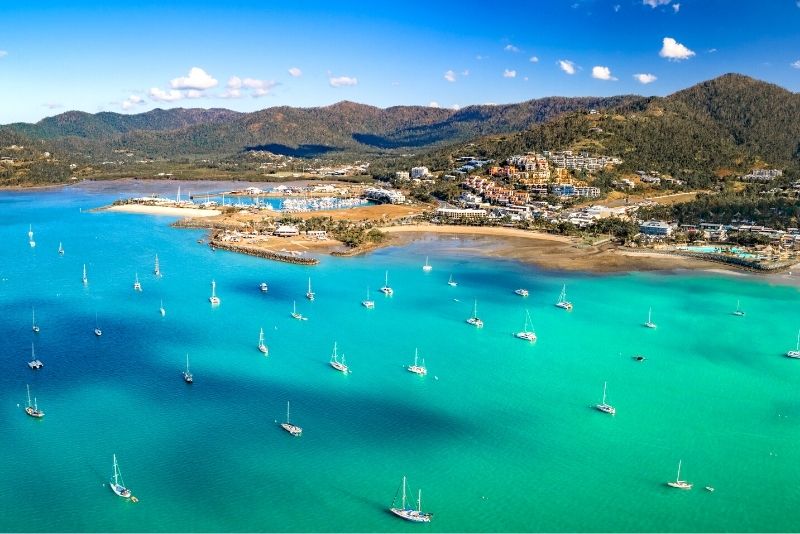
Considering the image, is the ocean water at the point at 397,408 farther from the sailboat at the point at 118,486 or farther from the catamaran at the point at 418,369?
the catamaran at the point at 418,369

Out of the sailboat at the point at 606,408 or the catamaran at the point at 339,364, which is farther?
the catamaran at the point at 339,364

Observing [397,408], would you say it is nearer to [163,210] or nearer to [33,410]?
[33,410]

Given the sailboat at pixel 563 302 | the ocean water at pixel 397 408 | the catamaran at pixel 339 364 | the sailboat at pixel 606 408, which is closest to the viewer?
the ocean water at pixel 397 408

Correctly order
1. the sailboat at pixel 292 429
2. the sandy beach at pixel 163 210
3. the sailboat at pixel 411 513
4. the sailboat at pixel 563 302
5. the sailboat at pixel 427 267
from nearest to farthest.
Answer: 1. the sailboat at pixel 411 513
2. the sailboat at pixel 292 429
3. the sailboat at pixel 563 302
4. the sailboat at pixel 427 267
5. the sandy beach at pixel 163 210

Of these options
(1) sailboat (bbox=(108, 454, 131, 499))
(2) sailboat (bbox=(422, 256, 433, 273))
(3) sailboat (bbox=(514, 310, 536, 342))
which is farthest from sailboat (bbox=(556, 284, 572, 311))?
(1) sailboat (bbox=(108, 454, 131, 499))

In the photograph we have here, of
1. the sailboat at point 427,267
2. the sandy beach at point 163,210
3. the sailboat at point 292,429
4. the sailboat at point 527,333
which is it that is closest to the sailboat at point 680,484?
the sailboat at point 292,429

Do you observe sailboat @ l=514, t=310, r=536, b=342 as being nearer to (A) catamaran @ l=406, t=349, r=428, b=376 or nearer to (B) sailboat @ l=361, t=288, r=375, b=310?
(A) catamaran @ l=406, t=349, r=428, b=376

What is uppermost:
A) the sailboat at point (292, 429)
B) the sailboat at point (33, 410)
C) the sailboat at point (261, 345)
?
the sailboat at point (261, 345)

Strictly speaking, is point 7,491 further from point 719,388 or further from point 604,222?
point 604,222
